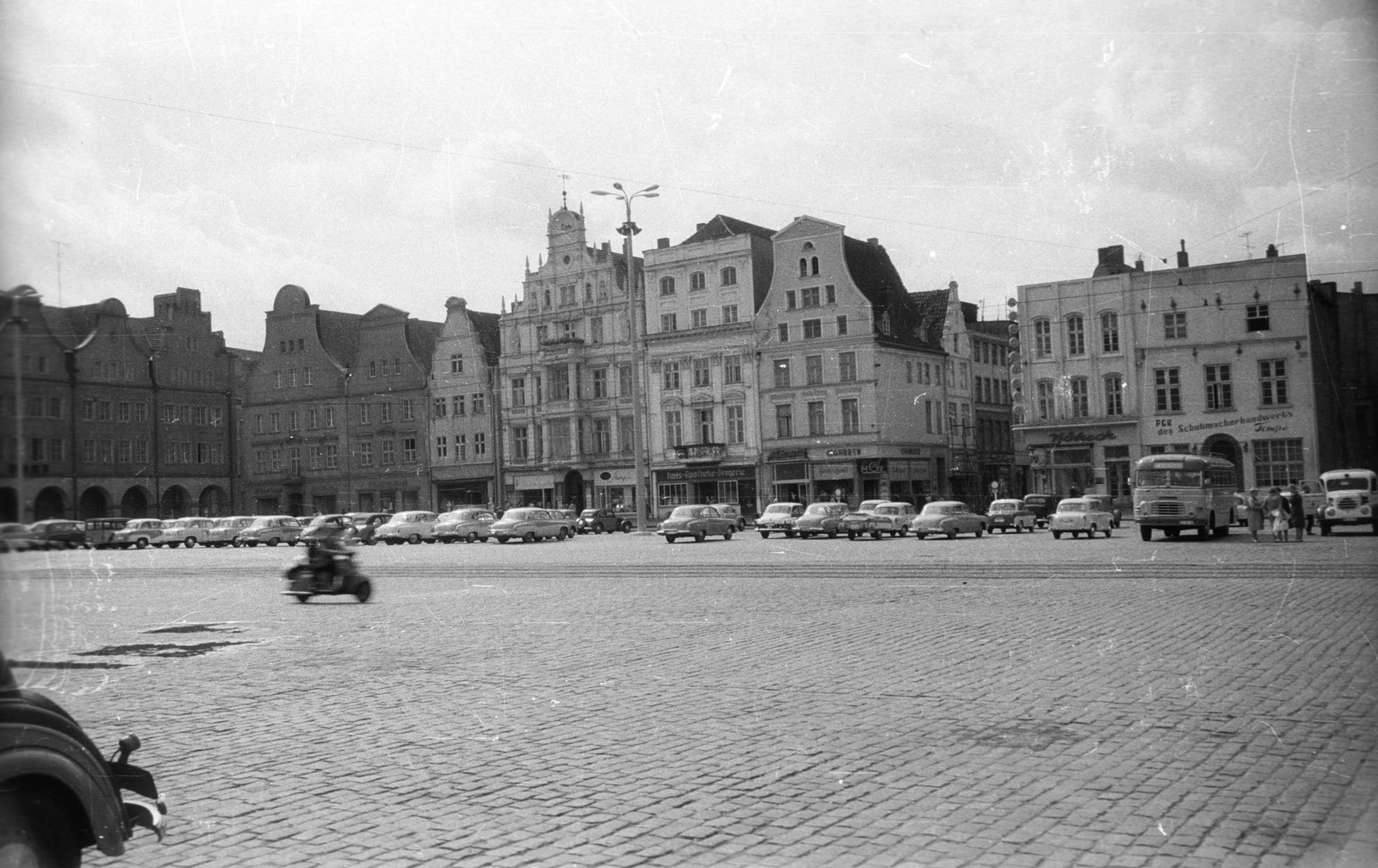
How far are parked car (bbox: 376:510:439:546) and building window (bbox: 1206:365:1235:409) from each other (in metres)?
36.4

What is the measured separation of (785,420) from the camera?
69438mm

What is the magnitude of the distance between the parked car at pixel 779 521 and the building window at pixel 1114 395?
61.4ft

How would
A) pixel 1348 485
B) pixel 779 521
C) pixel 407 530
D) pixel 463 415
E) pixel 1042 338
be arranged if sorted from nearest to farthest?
pixel 1348 485 < pixel 779 521 < pixel 407 530 < pixel 1042 338 < pixel 463 415

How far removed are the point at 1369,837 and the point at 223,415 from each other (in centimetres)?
709

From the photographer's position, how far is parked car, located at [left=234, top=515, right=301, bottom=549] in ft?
189

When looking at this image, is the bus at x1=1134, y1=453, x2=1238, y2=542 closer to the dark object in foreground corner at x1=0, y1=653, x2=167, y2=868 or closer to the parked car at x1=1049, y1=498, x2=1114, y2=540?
the parked car at x1=1049, y1=498, x2=1114, y2=540

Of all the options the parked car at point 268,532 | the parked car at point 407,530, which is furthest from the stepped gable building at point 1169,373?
the parked car at point 268,532

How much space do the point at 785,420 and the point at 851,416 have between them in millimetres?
4157

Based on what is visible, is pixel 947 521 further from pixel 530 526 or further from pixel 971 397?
pixel 971 397

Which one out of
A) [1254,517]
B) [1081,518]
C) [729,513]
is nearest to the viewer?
[1254,517]

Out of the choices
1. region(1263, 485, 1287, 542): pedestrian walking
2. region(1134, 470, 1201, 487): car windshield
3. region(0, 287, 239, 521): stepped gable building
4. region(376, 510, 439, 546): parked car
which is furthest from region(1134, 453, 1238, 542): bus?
region(376, 510, 439, 546): parked car

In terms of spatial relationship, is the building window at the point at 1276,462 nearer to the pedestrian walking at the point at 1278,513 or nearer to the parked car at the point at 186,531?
the pedestrian walking at the point at 1278,513

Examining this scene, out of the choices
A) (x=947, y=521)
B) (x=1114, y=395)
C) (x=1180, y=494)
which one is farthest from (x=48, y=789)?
(x=1114, y=395)

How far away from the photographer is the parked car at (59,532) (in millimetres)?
4004
